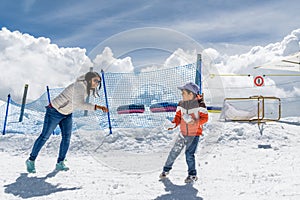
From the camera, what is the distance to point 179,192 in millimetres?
3453

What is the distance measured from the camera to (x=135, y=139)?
7406 millimetres

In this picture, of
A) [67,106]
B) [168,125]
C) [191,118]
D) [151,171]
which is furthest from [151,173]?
[168,125]

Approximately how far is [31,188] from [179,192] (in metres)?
1.62

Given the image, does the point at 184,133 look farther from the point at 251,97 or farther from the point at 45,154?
the point at 251,97

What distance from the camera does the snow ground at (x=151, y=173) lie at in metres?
3.44

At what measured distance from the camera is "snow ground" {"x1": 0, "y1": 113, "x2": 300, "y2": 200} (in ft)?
11.3

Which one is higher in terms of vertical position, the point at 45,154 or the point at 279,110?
the point at 279,110

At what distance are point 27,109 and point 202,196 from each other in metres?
11.5

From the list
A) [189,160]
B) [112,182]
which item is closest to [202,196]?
[189,160]

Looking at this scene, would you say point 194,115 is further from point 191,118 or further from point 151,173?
point 151,173

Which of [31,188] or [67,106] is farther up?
[67,106]

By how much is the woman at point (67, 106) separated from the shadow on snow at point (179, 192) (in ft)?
3.75

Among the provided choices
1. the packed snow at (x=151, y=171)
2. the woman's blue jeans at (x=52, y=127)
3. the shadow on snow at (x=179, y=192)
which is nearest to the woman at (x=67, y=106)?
the woman's blue jeans at (x=52, y=127)

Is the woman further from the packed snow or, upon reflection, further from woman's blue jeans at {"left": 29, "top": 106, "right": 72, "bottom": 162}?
Result: the packed snow
